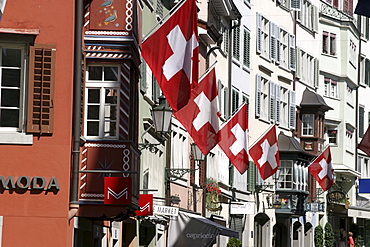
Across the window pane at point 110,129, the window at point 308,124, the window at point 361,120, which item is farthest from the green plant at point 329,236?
the window pane at point 110,129

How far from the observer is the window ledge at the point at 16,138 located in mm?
16312

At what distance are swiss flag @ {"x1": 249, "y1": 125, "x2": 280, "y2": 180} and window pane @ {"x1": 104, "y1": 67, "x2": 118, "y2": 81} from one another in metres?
13.5

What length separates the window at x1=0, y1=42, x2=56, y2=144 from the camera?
644 inches

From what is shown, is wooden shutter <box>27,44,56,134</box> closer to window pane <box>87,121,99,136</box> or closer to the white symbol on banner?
the white symbol on banner

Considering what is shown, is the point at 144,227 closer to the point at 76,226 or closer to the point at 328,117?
the point at 76,226

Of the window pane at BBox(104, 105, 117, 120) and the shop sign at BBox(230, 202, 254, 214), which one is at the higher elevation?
the window pane at BBox(104, 105, 117, 120)

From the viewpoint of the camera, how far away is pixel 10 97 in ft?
54.2

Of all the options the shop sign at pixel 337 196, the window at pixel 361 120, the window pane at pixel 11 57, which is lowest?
the shop sign at pixel 337 196

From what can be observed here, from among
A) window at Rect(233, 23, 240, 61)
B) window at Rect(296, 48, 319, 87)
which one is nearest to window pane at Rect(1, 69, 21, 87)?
window at Rect(233, 23, 240, 61)

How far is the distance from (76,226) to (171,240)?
12404 millimetres

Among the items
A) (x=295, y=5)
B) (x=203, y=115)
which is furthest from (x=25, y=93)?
(x=295, y=5)

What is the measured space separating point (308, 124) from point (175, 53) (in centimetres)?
3920

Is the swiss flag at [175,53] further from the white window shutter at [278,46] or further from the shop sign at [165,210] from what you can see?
the white window shutter at [278,46]

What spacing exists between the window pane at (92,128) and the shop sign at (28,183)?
2.31 m
